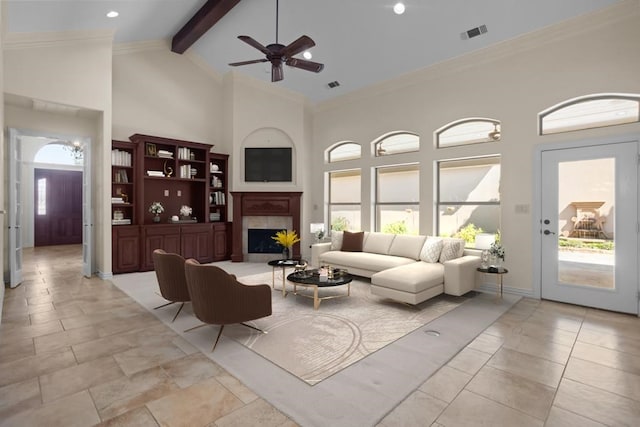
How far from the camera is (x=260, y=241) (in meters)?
7.82

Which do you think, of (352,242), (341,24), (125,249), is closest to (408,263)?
(352,242)

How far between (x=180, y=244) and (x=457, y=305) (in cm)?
547

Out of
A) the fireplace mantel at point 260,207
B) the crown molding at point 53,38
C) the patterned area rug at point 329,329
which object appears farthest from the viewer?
the fireplace mantel at point 260,207

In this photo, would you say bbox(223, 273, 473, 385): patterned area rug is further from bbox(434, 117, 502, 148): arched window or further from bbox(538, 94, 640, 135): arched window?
bbox(538, 94, 640, 135): arched window

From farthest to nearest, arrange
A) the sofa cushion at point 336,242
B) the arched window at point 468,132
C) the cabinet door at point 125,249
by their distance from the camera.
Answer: the sofa cushion at point 336,242 < the cabinet door at point 125,249 < the arched window at point 468,132

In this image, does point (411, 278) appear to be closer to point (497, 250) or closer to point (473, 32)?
point (497, 250)

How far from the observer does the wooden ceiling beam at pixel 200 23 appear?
17.2ft

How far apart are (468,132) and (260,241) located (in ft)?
16.7

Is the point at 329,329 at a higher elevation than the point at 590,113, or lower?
lower

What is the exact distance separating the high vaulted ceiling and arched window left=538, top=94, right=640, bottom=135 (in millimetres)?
1147

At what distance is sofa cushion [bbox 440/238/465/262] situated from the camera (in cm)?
509

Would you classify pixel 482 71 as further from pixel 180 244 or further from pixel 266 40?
pixel 180 244

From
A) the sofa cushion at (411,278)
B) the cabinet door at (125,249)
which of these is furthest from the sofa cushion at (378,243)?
the cabinet door at (125,249)

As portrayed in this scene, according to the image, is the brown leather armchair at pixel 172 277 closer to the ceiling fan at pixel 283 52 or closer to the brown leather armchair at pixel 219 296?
the brown leather armchair at pixel 219 296
